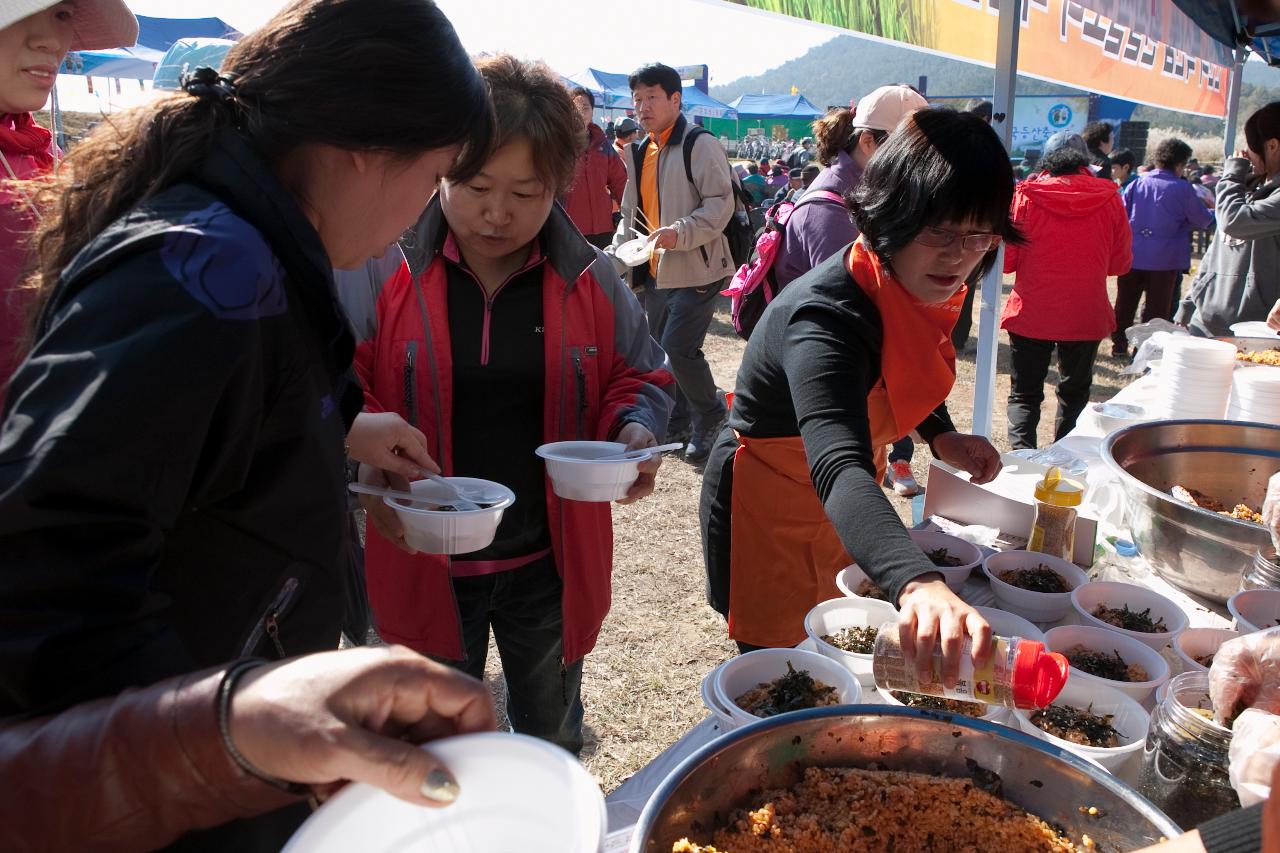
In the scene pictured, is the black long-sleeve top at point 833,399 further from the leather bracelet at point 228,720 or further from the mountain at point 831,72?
the mountain at point 831,72

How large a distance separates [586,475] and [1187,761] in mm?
1048

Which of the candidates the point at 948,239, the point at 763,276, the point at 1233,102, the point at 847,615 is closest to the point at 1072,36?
the point at 763,276

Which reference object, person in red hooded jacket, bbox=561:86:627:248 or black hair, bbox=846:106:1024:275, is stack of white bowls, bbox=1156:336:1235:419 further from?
person in red hooded jacket, bbox=561:86:627:248

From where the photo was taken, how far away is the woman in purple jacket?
7199mm

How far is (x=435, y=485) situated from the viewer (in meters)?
1.59

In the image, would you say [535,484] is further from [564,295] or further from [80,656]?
[80,656]

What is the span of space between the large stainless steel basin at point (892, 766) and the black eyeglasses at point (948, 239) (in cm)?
100

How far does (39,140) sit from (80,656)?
1.68 metres

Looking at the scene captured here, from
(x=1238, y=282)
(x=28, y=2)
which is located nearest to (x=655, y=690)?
(x=28, y=2)

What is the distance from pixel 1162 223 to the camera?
7242mm

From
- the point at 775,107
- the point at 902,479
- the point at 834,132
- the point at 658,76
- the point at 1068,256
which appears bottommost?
the point at 902,479

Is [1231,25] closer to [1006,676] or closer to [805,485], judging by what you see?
[805,485]

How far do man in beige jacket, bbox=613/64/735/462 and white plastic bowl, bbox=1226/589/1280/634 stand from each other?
3642mm

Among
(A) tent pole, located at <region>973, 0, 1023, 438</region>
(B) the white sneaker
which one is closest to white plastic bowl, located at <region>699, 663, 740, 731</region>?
(A) tent pole, located at <region>973, 0, 1023, 438</region>
